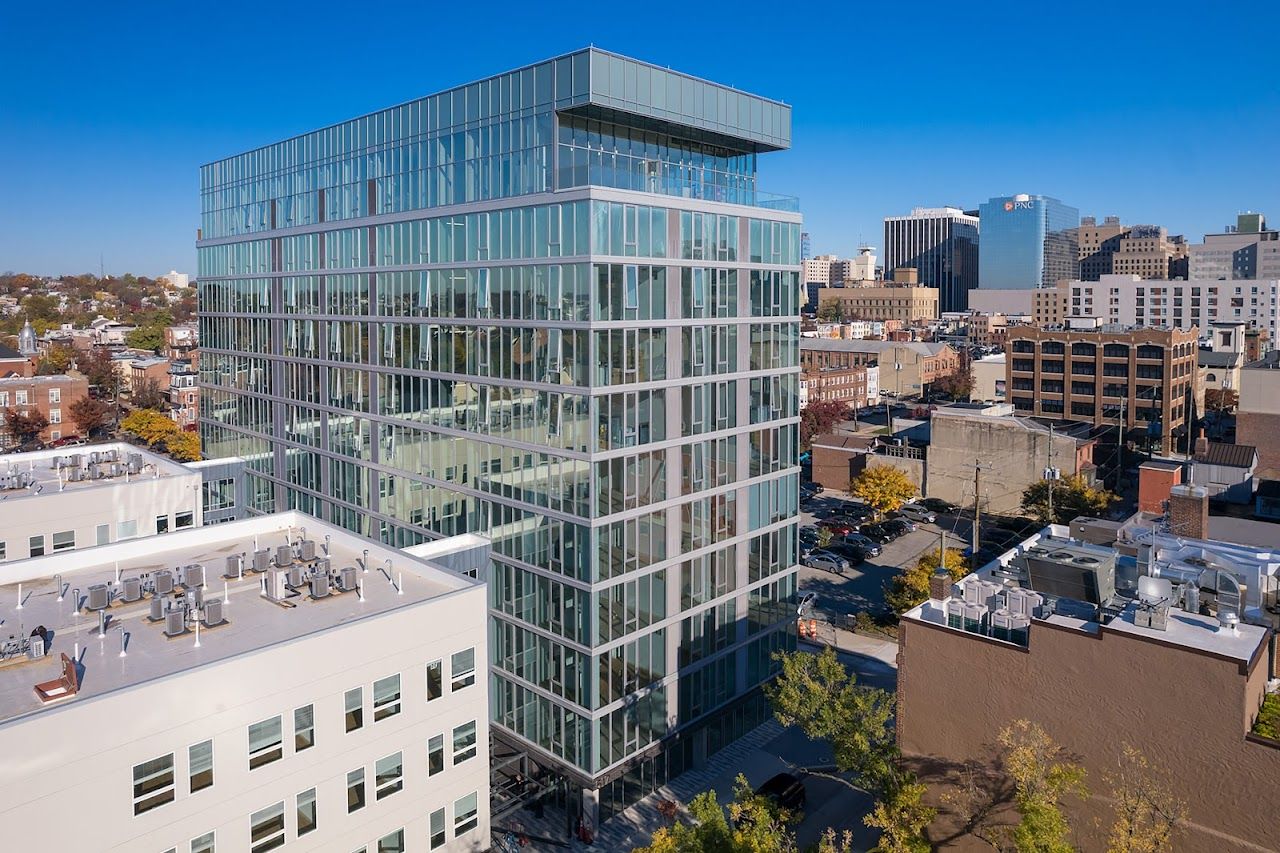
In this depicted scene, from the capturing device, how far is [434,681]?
21.8m

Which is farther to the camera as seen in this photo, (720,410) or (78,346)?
(78,346)

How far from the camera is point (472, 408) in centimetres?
3125

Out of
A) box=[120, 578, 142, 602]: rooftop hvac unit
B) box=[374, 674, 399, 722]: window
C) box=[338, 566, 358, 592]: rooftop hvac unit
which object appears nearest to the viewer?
box=[374, 674, 399, 722]: window

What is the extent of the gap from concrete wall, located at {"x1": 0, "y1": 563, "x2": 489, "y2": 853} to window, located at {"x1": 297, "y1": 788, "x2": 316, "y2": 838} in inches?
5.0

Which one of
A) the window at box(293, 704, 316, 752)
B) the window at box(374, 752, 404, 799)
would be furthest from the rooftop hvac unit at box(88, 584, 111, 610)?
the window at box(374, 752, 404, 799)

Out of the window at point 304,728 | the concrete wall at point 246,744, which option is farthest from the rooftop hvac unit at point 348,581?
the window at point 304,728

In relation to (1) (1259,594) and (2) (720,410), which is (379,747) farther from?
(1) (1259,594)

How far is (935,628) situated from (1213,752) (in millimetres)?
6310

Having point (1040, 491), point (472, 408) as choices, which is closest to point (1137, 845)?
point (472, 408)

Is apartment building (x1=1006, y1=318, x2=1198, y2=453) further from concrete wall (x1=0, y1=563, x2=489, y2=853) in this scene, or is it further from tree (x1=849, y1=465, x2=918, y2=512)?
concrete wall (x1=0, y1=563, x2=489, y2=853)

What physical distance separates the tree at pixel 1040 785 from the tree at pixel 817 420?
202ft

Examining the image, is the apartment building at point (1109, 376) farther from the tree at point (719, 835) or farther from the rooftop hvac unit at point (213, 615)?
the rooftop hvac unit at point (213, 615)

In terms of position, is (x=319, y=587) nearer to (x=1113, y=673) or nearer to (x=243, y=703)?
(x=243, y=703)

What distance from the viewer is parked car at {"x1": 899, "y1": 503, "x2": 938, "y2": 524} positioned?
64.8m
